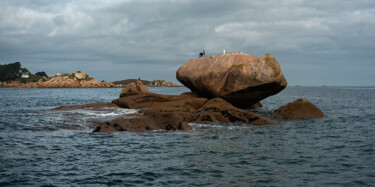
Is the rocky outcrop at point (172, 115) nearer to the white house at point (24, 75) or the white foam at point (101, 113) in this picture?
the white foam at point (101, 113)

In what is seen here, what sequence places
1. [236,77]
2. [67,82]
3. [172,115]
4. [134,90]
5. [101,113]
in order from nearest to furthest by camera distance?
[172,115] < [101,113] < [236,77] < [134,90] < [67,82]

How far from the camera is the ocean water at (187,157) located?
27.7ft

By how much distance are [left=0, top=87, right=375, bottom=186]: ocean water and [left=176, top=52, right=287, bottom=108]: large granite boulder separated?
6.69 m

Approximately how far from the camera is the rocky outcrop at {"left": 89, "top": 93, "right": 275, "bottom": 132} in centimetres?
1708

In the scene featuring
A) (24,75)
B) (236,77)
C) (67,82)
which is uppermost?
(24,75)

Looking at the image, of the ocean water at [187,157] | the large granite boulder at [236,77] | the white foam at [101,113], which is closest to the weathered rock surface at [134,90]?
the large granite boulder at [236,77]

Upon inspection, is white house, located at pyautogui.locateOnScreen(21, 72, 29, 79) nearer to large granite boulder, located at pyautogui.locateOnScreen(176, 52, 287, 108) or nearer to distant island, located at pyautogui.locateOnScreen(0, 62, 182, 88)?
distant island, located at pyautogui.locateOnScreen(0, 62, 182, 88)

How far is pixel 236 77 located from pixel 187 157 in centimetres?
1404

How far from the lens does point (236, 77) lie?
2406 cm

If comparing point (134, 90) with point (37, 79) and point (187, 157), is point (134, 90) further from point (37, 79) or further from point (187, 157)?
point (37, 79)

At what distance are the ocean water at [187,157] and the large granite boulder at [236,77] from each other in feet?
22.0

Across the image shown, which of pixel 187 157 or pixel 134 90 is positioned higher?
pixel 134 90

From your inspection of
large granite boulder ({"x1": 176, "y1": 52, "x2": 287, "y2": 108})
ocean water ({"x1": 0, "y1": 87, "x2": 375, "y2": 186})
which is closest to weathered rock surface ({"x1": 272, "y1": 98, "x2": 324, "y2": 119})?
large granite boulder ({"x1": 176, "y1": 52, "x2": 287, "y2": 108})

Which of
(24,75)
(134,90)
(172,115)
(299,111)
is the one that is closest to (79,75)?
(24,75)
